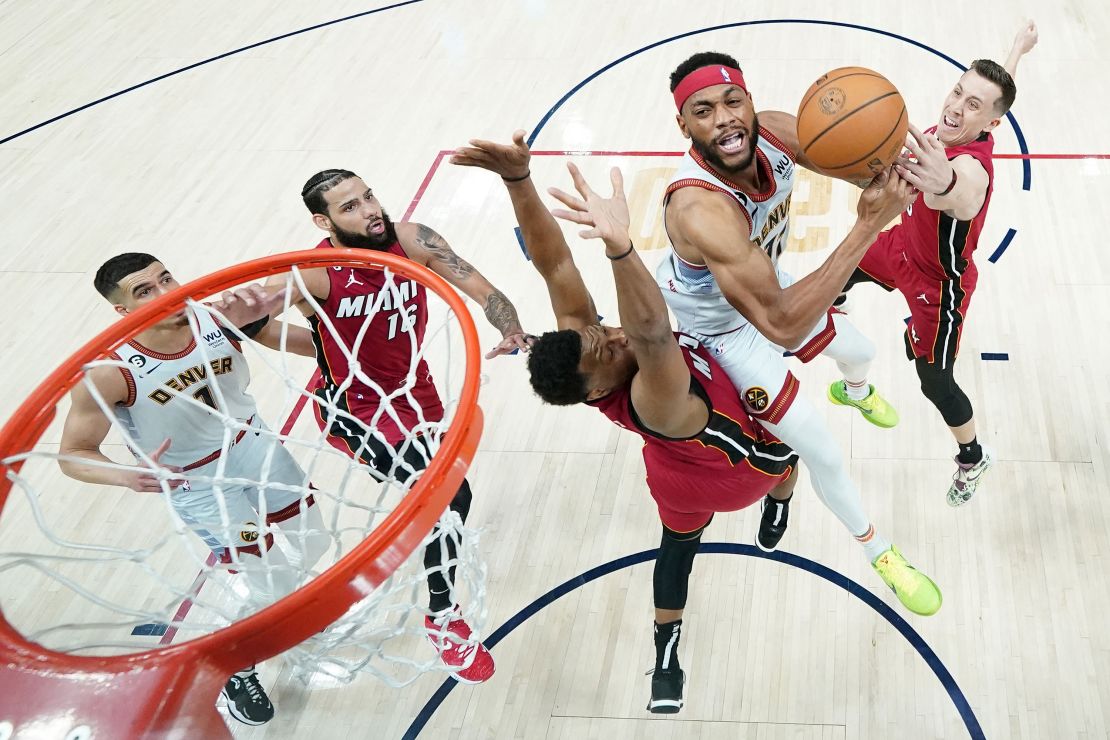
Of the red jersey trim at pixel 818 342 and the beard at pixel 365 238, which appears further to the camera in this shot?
the red jersey trim at pixel 818 342

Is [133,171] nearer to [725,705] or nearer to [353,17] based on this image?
[353,17]

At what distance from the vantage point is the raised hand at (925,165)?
295cm

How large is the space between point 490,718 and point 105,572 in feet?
5.93

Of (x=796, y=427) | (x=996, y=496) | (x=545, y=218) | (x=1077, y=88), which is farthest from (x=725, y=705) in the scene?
(x=1077, y=88)

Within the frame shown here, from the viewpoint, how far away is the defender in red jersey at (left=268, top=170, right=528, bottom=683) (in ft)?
11.7

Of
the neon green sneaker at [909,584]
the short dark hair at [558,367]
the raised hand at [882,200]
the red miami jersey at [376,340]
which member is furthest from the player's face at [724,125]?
the neon green sneaker at [909,584]

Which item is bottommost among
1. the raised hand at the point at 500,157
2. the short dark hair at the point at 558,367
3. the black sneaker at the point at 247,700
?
the black sneaker at the point at 247,700

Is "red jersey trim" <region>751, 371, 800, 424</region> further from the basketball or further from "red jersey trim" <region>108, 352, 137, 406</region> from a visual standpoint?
"red jersey trim" <region>108, 352, 137, 406</region>

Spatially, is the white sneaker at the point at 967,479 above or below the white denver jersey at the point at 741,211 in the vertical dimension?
below

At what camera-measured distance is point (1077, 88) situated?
21.0 feet

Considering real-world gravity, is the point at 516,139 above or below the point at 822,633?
above

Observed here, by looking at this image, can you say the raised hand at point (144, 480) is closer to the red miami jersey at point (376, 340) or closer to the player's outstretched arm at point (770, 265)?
the red miami jersey at point (376, 340)

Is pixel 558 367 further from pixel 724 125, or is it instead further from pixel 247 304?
pixel 247 304

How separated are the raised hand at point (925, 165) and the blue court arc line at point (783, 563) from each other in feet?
5.20
